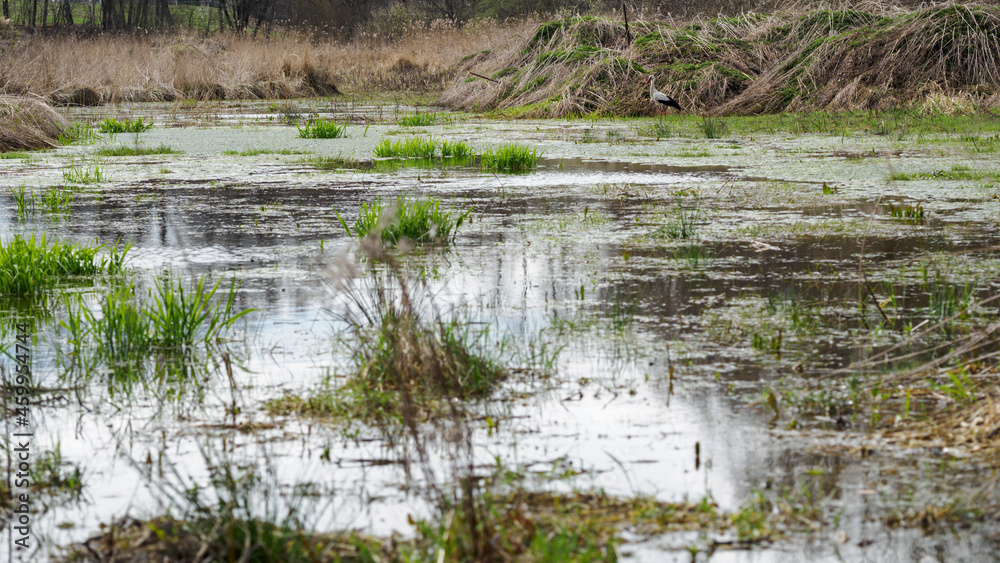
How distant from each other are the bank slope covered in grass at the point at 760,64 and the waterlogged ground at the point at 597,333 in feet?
20.8

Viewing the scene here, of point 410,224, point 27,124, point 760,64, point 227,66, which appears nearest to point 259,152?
point 27,124

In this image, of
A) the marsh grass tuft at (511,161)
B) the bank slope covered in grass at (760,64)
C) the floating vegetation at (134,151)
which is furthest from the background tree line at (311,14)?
the marsh grass tuft at (511,161)

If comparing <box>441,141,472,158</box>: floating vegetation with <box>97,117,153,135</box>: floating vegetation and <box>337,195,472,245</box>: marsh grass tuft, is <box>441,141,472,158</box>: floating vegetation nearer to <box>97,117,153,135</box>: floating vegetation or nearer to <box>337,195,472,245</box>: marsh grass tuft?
<box>337,195,472,245</box>: marsh grass tuft

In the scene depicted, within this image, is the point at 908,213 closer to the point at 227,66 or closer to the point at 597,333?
the point at 597,333

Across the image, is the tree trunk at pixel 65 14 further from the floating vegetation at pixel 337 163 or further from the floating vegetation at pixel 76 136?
the floating vegetation at pixel 337 163

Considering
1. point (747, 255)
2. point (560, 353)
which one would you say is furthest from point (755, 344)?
point (747, 255)

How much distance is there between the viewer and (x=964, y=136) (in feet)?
36.7

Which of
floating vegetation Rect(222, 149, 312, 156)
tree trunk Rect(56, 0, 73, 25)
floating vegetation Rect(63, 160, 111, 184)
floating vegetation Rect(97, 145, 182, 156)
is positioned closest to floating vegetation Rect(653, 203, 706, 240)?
floating vegetation Rect(63, 160, 111, 184)

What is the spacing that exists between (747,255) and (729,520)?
3.29 metres

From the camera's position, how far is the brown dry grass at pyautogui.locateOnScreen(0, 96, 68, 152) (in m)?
11.8

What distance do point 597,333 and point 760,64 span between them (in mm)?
14192

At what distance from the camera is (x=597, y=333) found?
3.98m

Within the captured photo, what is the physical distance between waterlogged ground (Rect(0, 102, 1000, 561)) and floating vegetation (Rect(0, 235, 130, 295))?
177 millimetres

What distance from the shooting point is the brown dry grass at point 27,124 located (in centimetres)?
1184
